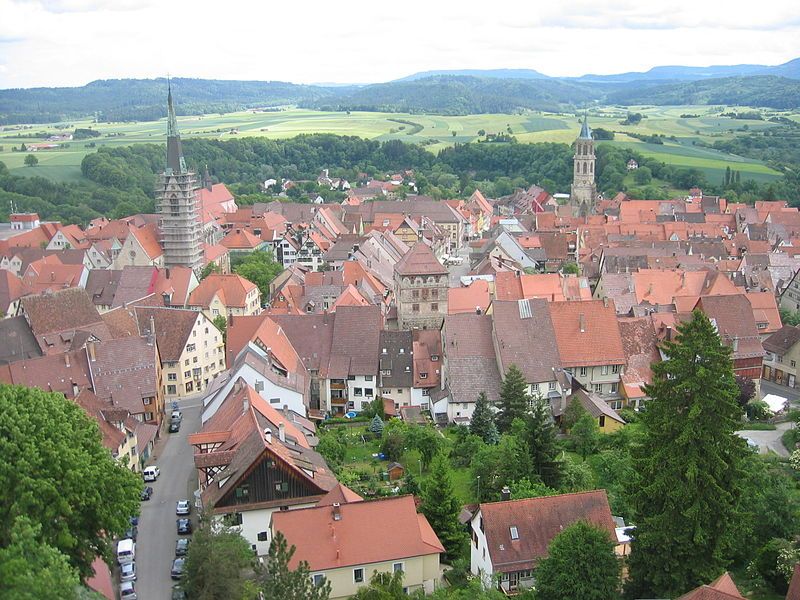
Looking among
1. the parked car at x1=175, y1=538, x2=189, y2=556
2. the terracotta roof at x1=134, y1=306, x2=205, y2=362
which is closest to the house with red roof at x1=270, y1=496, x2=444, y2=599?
the parked car at x1=175, y1=538, x2=189, y2=556

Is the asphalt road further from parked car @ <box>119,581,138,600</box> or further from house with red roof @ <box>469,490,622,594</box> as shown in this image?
house with red roof @ <box>469,490,622,594</box>

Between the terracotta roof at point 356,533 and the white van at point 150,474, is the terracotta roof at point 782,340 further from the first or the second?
the white van at point 150,474

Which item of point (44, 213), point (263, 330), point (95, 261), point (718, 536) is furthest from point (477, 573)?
point (44, 213)

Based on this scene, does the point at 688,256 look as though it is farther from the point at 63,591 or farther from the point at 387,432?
the point at 63,591

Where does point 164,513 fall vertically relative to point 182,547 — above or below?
below

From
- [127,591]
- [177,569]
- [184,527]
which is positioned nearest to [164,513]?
[184,527]

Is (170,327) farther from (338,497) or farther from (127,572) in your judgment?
(338,497)
